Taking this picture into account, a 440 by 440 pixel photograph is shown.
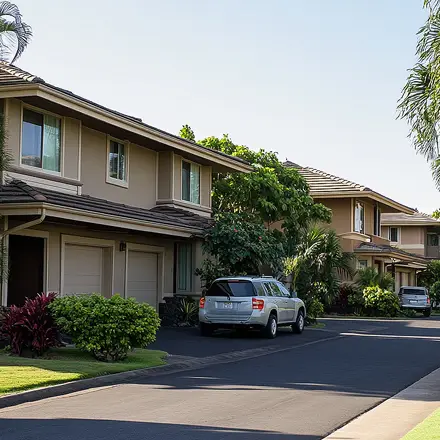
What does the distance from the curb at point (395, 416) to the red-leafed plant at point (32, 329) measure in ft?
23.3

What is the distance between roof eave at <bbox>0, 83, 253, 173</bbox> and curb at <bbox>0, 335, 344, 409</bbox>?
25.0ft

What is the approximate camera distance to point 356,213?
47.3 meters

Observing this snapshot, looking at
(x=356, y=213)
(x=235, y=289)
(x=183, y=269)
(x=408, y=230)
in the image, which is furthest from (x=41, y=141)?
(x=408, y=230)

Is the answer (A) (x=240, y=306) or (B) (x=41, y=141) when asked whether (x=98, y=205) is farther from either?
(A) (x=240, y=306)

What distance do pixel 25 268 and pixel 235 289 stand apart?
5746 mm

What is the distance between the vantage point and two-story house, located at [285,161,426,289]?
46.1m

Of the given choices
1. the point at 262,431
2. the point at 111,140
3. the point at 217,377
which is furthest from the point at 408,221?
the point at 262,431

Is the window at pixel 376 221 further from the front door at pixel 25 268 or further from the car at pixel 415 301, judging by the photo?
the front door at pixel 25 268

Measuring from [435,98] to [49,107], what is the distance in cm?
1288

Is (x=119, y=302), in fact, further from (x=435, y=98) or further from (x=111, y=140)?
(x=111, y=140)

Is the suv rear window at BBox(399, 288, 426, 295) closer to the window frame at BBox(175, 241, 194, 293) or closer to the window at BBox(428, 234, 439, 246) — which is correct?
the window frame at BBox(175, 241, 194, 293)

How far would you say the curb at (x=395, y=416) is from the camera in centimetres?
1005

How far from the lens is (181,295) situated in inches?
1132

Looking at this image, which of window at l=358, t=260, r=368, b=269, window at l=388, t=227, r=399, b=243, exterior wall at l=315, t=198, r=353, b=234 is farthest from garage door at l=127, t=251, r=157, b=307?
window at l=388, t=227, r=399, b=243
